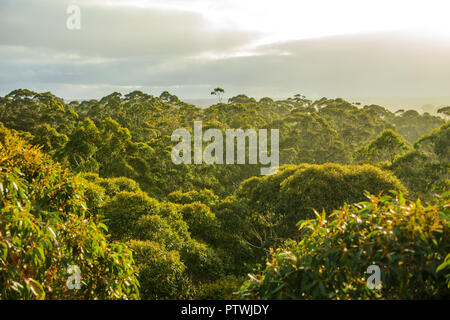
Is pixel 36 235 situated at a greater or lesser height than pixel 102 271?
greater

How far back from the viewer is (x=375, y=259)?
2719 millimetres

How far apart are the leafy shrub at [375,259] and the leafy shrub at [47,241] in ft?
5.30

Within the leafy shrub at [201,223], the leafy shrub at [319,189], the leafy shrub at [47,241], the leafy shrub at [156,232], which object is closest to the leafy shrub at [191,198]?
the leafy shrub at [201,223]

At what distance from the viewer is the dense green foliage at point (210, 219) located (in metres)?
2.76

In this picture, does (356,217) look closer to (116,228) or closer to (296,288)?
(296,288)

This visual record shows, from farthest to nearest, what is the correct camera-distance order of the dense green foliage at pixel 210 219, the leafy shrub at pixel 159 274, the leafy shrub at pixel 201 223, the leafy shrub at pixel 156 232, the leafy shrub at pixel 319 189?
1. the leafy shrub at pixel 201 223
2. the leafy shrub at pixel 319 189
3. the leafy shrub at pixel 156 232
4. the leafy shrub at pixel 159 274
5. the dense green foliage at pixel 210 219

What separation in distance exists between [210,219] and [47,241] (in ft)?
29.4

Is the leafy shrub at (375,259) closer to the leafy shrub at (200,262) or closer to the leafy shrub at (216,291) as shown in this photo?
the leafy shrub at (216,291)

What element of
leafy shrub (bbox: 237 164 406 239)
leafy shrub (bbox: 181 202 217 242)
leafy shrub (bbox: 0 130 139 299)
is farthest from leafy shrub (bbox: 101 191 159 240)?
leafy shrub (bbox: 0 130 139 299)

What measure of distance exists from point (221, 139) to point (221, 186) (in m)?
4.52
